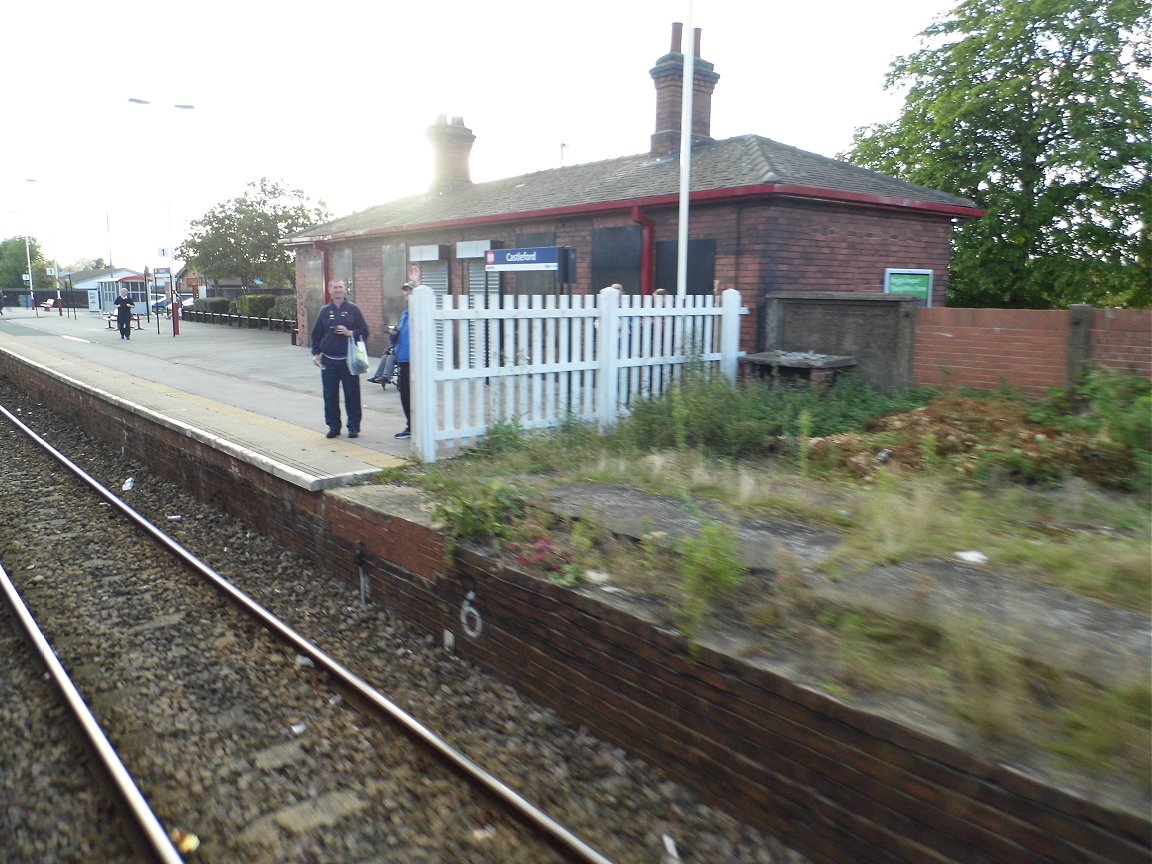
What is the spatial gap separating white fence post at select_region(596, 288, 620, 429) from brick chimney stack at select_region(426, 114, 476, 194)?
13981mm

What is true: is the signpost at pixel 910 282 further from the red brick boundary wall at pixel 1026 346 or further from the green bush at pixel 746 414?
the green bush at pixel 746 414

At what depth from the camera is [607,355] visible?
28.4ft

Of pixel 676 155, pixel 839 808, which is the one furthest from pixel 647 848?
pixel 676 155

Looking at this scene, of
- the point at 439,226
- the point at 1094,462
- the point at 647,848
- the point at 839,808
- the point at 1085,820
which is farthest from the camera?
the point at 439,226

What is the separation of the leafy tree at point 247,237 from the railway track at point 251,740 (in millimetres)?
36640

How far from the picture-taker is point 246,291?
169ft

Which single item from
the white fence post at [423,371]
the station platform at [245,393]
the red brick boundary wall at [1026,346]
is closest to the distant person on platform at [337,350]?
the station platform at [245,393]

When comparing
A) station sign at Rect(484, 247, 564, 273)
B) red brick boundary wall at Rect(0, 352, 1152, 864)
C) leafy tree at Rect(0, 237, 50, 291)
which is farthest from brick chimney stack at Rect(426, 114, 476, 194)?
leafy tree at Rect(0, 237, 50, 291)

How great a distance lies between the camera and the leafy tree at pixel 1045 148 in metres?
22.7

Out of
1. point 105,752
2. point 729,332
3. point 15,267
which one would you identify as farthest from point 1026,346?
point 15,267

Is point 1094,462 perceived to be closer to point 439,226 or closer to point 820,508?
point 820,508

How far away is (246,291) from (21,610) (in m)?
49.1

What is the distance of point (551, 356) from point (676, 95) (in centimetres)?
920

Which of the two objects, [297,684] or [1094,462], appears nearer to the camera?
[297,684]
